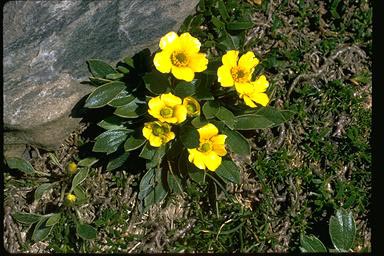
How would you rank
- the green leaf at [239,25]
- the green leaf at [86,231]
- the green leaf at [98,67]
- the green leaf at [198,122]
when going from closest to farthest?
1. the green leaf at [198,122]
2. the green leaf at [98,67]
3. the green leaf at [86,231]
4. the green leaf at [239,25]

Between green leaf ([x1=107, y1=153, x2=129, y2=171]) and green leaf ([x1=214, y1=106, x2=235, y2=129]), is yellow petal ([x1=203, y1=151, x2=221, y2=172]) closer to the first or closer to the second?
green leaf ([x1=214, y1=106, x2=235, y2=129])

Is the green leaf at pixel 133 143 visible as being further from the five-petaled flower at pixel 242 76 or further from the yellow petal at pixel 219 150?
the five-petaled flower at pixel 242 76

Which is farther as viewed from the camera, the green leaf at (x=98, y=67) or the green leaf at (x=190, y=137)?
the green leaf at (x=98, y=67)

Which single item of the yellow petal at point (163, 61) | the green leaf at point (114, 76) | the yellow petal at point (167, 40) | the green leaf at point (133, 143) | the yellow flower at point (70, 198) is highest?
the yellow petal at point (167, 40)

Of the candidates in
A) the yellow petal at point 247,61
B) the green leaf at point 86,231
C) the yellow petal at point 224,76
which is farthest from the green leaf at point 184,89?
the green leaf at point 86,231

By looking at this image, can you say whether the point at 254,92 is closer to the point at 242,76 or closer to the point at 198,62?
the point at 242,76

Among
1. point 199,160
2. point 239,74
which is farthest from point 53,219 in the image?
point 239,74

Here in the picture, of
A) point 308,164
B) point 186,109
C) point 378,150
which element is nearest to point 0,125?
point 186,109

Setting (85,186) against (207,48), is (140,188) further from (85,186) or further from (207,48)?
(207,48)
